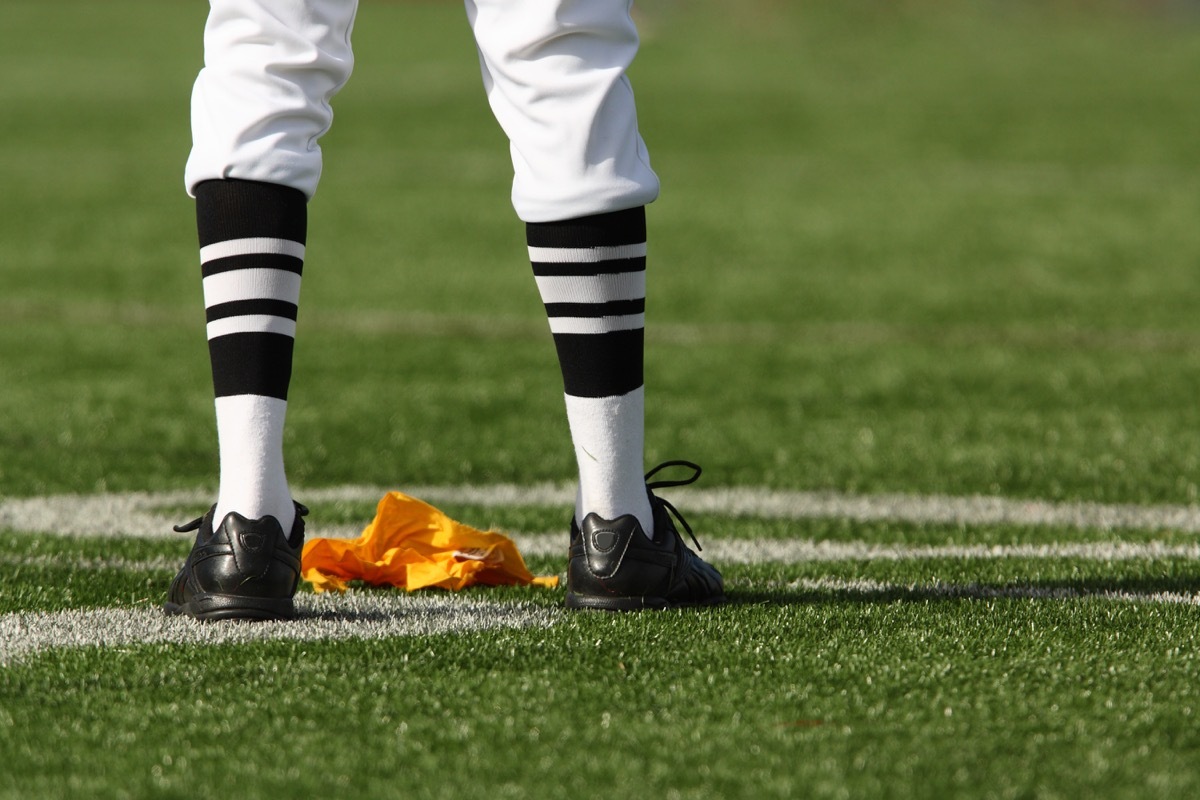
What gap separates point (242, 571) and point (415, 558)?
44 cm

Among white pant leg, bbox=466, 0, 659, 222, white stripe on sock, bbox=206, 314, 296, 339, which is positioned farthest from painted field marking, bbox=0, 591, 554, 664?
white pant leg, bbox=466, 0, 659, 222

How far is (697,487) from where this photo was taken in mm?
3500

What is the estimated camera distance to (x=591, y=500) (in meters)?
2.14

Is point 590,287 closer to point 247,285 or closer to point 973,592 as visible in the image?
point 247,285

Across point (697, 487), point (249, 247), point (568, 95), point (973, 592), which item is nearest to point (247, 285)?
point (249, 247)

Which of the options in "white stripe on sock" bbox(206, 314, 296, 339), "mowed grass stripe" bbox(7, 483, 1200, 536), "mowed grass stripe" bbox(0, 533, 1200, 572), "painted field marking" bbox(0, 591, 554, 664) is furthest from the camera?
"mowed grass stripe" bbox(7, 483, 1200, 536)

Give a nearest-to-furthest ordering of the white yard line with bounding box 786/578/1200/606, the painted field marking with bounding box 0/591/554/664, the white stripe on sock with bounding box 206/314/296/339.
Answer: the painted field marking with bounding box 0/591/554/664 → the white stripe on sock with bounding box 206/314/296/339 → the white yard line with bounding box 786/578/1200/606

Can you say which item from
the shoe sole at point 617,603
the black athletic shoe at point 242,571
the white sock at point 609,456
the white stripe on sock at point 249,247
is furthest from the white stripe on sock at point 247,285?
the shoe sole at point 617,603

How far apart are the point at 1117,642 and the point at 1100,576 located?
534mm

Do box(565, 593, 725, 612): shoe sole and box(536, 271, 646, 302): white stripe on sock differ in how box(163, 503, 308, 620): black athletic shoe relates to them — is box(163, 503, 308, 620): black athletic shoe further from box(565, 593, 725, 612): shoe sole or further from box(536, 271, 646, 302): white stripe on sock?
box(536, 271, 646, 302): white stripe on sock

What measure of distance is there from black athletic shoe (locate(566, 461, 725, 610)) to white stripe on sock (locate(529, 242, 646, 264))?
33cm

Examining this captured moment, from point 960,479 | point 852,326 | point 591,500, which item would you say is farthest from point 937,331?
point 591,500

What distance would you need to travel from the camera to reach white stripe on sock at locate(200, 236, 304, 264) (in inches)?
81.6

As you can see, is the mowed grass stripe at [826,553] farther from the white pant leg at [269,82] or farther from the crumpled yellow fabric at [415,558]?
the white pant leg at [269,82]
